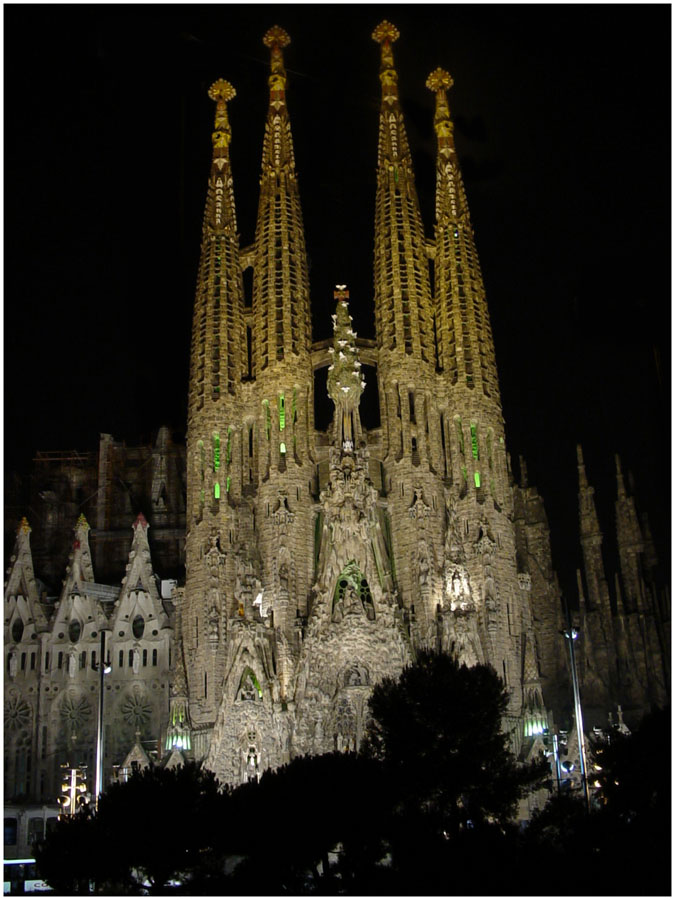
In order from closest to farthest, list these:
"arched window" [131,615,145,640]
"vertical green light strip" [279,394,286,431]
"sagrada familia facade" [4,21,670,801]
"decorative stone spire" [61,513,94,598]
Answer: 1. "sagrada familia facade" [4,21,670,801]
2. "vertical green light strip" [279,394,286,431]
3. "arched window" [131,615,145,640]
4. "decorative stone spire" [61,513,94,598]

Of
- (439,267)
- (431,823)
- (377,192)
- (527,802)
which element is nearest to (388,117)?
(377,192)

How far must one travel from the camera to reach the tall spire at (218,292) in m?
67.3

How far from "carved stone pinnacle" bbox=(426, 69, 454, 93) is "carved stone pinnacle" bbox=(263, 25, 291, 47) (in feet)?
33.3

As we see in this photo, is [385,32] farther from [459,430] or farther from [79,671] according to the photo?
[79,671]

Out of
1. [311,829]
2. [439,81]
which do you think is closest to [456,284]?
[439,81]

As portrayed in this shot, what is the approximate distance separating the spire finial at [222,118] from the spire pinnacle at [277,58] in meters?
2.95

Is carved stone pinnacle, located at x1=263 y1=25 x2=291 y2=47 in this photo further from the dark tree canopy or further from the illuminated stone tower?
the dark tree canopy

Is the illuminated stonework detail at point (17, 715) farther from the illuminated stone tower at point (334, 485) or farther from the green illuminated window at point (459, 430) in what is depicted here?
the green illuminated window at point (459, 430)

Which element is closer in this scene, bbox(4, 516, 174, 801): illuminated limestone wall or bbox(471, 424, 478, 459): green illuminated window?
bbox(471, 424, 478, 459): green illuminated window

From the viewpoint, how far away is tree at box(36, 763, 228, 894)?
111ft

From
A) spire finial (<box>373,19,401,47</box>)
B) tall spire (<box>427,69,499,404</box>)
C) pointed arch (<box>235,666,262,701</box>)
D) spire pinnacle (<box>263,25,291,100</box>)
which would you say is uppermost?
spire finial (<box>373,19,401,47</box>)

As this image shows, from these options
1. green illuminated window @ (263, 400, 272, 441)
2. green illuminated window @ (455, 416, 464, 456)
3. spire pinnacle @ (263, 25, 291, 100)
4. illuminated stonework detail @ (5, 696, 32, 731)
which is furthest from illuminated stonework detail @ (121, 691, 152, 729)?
spire pinnacle @ (263, 25, 291, 100)

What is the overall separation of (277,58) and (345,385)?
2410cm

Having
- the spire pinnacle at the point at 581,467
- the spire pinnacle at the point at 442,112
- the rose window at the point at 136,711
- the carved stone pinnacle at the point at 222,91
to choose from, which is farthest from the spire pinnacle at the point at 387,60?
the rose window at the point at 136,711
